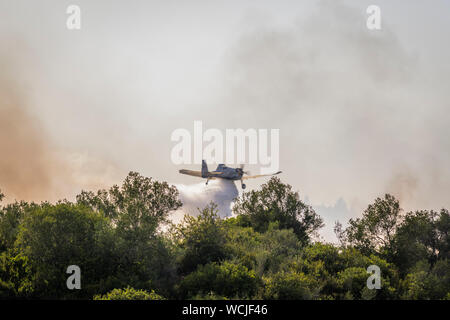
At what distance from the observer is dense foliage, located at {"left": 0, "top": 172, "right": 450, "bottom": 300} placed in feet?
151

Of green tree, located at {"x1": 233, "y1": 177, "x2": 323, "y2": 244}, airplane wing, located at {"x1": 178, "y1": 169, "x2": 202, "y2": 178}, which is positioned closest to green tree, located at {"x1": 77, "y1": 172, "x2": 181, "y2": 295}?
green tree, located at {"x1": 233, "y1": 177, "x2": 323, "y2": 244}

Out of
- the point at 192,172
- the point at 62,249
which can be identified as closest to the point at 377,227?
the point at 62,249

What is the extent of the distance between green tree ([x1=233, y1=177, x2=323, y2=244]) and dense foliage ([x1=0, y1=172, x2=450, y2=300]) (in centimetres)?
1225

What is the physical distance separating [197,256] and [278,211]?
32963 millimetres

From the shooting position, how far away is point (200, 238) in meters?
58.3

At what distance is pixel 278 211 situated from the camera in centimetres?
8506

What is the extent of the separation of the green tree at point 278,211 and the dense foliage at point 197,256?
1225cm

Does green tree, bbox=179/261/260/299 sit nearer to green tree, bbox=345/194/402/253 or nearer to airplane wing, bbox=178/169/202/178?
green tree, bbox=345/194/402/253

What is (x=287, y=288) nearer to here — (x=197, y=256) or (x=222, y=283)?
(x=222, y=283)

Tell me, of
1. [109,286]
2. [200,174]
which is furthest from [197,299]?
[200,174]

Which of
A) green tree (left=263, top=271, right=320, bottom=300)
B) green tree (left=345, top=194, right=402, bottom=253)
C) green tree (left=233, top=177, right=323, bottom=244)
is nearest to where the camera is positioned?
green tree (left=263, top=271, right=320, bottom=300)

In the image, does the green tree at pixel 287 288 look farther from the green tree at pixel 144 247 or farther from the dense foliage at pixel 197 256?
the green tree at pixel 144 247

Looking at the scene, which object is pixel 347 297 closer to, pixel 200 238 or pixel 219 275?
pixel 219 275
